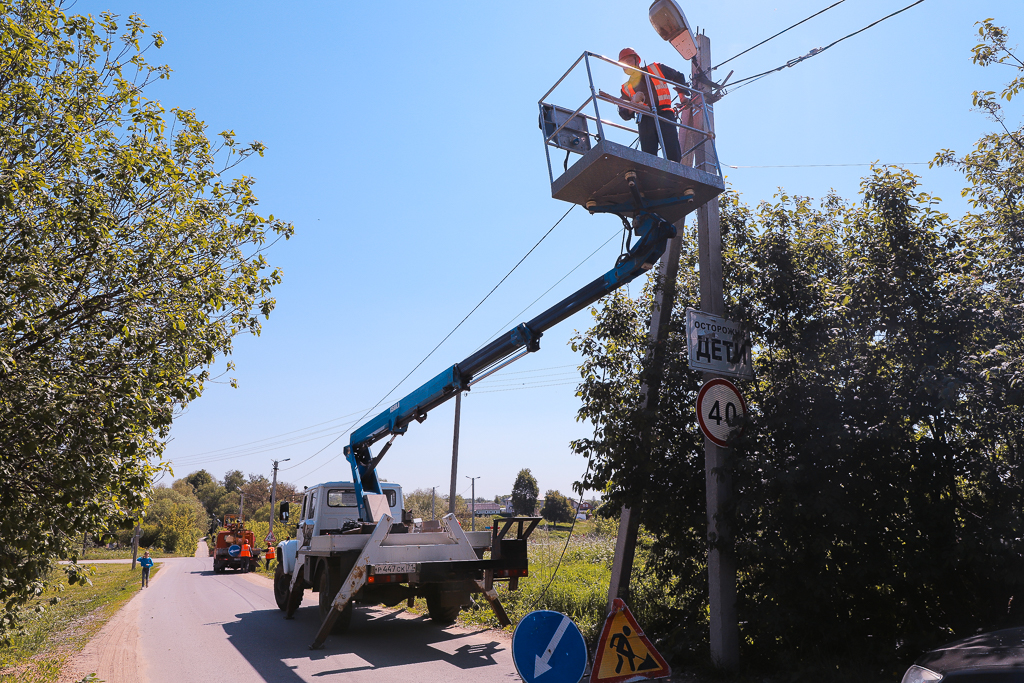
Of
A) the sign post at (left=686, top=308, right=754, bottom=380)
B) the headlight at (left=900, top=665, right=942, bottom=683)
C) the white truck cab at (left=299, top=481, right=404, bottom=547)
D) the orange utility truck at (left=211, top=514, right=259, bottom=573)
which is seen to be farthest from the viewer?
the orange utility truck at (left=211, top=514, right=259, bottom=573)

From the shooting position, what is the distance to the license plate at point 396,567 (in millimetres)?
8984

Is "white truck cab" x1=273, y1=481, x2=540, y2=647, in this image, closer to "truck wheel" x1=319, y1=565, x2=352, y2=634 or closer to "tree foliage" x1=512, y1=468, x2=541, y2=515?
"truck wheel" x1=319, y1=565, x2=352, y2=634

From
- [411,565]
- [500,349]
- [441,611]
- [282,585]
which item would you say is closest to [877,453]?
[500,349]

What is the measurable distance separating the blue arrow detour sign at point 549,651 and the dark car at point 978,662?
6.02 feet

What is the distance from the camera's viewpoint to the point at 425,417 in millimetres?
11883

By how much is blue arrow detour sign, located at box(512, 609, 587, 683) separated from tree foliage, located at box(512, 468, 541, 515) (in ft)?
190

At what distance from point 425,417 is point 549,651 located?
8049 mm

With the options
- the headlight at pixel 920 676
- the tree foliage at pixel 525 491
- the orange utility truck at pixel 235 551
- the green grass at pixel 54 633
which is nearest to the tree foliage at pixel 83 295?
the green grass at pixel 54 633

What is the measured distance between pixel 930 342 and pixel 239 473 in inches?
5967

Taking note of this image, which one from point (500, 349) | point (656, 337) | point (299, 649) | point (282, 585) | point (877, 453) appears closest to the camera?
point (877, 453)

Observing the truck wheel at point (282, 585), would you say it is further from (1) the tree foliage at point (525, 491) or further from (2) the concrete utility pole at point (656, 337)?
(1) the tree foliage at point (525, 491)

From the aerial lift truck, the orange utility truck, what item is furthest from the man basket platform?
the orange utility truck

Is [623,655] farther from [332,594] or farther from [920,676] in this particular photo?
[332,594]

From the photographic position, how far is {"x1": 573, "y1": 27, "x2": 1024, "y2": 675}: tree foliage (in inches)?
240
